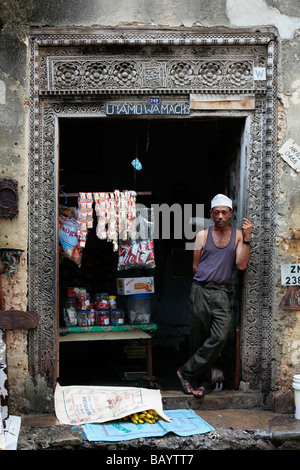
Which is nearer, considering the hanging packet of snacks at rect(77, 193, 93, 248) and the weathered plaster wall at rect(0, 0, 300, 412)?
the weathered plaster wall at rect(0, 0, 300, 412)

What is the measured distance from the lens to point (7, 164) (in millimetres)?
5270

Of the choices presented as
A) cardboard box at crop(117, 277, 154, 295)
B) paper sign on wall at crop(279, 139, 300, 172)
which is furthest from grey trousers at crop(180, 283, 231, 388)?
paper sign on wall at crop(279, 139, 300, 172)

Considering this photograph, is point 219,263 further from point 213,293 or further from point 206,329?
point 206,329

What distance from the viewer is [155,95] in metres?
5.46

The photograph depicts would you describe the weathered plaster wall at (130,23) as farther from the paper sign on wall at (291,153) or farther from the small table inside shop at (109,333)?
the small table inside shop at (109,333)

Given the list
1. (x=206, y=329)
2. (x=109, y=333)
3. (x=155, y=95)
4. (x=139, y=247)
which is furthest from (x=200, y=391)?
(x=155, y=95)

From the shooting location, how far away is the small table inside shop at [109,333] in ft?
19.4

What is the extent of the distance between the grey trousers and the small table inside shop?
1.72 ft

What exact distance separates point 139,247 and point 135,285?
0.60 meters

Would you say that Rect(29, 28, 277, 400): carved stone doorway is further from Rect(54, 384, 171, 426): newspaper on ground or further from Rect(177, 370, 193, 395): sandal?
Rect(177, 370, 193, 395): sandal

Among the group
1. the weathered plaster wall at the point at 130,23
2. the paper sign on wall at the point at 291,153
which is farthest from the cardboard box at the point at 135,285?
the paper sign on wall at the point at 291,153

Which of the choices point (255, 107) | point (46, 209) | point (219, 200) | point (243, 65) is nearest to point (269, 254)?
point (219, 200)

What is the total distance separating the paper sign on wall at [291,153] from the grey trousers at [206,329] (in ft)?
4.65

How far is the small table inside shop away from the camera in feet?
19.4
